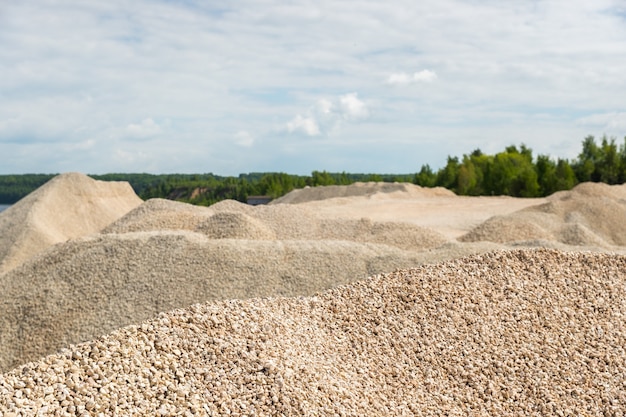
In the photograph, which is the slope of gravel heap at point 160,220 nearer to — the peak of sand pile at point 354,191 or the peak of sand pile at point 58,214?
the peak of sand pile at point 58,214

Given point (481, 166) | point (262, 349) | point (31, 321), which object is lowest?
point (31, 321)

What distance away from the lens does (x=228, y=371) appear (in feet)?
15.9

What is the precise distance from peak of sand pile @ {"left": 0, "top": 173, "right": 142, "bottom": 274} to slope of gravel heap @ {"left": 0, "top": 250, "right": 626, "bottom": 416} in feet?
33.4

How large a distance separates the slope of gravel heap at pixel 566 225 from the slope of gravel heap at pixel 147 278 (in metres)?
4.27

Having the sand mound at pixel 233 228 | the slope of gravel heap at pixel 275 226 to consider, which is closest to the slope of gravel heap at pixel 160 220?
the slope of gravel heap at pixel 275 226

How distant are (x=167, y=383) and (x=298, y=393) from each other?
955 mm

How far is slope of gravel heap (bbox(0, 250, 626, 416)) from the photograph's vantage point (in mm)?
4512

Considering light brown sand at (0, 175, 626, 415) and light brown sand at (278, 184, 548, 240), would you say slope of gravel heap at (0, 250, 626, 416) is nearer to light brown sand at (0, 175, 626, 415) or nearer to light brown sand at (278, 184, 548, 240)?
light brown sand at (0, 175, 626, 415)

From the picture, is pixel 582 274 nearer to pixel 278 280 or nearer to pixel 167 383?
pixel 278 280

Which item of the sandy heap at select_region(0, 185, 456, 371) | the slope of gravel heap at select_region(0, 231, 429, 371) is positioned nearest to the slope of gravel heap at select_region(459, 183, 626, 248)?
the sandy heap at select_region(0, 185, 456, 371)

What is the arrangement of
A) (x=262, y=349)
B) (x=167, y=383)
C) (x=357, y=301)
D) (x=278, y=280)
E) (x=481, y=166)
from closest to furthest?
1. (x=167, y=383)
2. (x=262, y=349)
3. (x=357, y=301)
4. (x=278, y=280)
5. (x=481, y=166)

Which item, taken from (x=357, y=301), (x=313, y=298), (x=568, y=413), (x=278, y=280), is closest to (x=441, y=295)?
(x=357, y=301)

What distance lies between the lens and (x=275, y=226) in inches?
511

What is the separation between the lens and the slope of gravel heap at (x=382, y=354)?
4.51 meters
